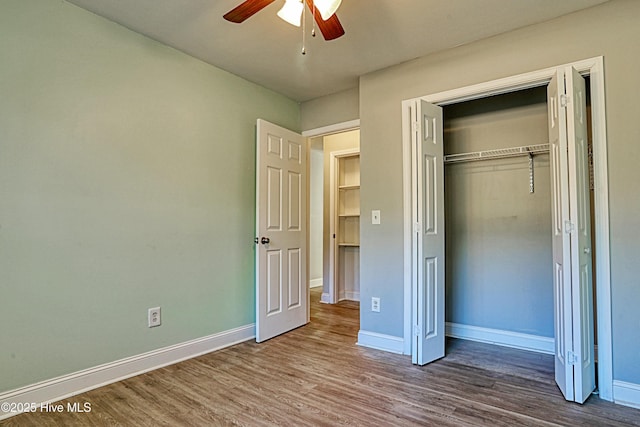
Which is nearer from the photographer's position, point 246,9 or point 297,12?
point 246,9

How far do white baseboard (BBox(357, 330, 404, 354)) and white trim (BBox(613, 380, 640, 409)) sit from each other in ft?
4.53

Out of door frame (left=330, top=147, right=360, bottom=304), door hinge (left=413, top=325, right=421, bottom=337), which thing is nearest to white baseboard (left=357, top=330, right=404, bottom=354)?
door hinge (left=413, top=325, right=421, bottom=337)

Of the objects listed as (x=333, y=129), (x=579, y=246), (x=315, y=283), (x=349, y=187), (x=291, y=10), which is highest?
(x=291, y=10)

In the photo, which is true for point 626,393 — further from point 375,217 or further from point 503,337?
point 375,217

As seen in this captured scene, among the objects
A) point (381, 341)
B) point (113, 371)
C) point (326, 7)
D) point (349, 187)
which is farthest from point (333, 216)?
point (326, 7)

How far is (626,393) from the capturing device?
2094mm

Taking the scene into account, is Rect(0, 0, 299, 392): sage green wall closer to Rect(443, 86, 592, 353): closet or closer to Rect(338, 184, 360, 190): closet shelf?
Rect(443, 86, 592, 353): closet

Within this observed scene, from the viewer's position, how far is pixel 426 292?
8.95 ft

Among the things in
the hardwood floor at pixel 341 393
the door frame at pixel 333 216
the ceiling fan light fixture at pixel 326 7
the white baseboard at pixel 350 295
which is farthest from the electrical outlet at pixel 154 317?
the white baseboard at pixel 350 295

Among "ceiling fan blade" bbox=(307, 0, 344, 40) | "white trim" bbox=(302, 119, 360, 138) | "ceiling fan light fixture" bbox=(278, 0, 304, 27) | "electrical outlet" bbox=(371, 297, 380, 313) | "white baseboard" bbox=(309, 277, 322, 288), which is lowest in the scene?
"white baseboard" bbox=(309, 277, 322, 288)

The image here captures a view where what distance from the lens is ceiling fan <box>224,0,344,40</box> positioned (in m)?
1.75

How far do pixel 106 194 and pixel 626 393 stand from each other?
11.5 ft

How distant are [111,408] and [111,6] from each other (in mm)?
2482

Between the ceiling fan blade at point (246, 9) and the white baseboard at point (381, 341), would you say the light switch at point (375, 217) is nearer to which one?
the white baseboard at point (381, 341)
